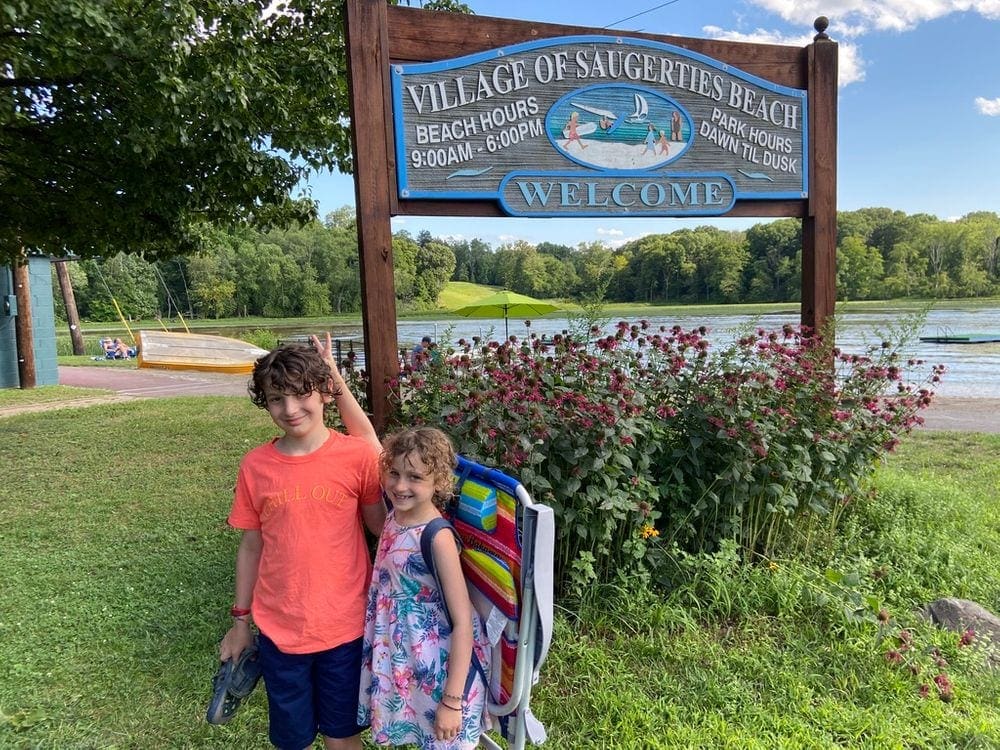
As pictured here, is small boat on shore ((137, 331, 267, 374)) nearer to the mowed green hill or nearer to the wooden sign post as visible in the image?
the mowed green hill

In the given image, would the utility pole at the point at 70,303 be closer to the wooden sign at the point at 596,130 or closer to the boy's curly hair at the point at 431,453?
the wooden sign at the point at 596,130

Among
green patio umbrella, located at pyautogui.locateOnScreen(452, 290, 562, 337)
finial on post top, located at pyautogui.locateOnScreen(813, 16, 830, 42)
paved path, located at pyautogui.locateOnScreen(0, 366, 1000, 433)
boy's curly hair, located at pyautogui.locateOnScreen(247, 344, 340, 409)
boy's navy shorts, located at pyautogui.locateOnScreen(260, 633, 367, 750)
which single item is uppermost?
finial on post top, located at pyautogui.locateOnScreen(813, 16, 830, 42)

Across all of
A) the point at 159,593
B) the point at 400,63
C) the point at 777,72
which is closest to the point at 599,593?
the point at 159,593

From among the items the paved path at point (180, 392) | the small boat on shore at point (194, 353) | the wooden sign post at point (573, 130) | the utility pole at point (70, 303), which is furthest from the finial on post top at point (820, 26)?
the utility pole at point (70, 303)

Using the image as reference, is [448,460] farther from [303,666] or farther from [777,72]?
[777,72]

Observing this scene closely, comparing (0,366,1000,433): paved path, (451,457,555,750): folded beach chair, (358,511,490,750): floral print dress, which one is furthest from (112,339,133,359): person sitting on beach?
(451,457,555,750): folded beach chair

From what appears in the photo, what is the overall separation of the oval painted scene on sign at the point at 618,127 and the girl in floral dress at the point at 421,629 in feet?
7.33

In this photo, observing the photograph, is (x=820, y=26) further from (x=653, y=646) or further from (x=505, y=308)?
(x=505, y=308)

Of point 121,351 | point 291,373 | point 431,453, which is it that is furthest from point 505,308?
point 121,351

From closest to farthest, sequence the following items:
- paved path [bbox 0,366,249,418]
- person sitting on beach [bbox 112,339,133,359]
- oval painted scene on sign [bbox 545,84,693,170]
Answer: oval painted scene on sign [bbox 545,84,693,170] < paved path [bbox 0,366,249,418] < person sitting on beach [bbox 112,339,133,359]

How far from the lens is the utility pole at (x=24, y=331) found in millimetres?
12883

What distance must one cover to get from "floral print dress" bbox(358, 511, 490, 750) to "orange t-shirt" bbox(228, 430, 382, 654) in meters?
0.12

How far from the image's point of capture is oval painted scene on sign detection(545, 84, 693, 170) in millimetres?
3219

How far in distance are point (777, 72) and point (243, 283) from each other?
57665mm
